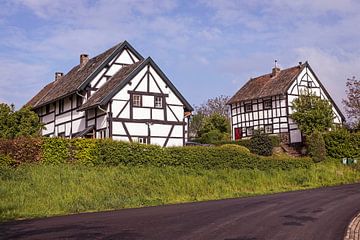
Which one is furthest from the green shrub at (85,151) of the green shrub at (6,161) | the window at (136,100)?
the window at (136,100)

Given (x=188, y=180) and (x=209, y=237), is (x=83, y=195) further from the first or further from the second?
(x=209, y=237)

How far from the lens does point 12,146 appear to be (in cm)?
2370

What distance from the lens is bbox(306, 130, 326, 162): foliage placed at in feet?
122

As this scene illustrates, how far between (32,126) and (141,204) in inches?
632

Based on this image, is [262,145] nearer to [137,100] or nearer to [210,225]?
[137,100]

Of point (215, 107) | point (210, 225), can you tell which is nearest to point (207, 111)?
point (215, 107)

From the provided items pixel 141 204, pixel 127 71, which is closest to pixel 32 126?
pixel 127 71

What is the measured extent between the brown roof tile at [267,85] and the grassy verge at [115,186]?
21.0 m

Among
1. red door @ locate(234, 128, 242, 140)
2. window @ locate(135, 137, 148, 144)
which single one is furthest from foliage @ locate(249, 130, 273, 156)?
red door @ locate(234, 128, 242, 140)

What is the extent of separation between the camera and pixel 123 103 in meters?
34.0

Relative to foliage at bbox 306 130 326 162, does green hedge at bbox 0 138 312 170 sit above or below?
below

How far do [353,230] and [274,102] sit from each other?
132ft

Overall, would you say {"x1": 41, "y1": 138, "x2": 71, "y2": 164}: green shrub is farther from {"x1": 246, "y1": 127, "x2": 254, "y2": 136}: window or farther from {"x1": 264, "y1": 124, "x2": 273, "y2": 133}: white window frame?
{"x1": 246, "y1": 127, "x2": 254, "y2": 136}: window

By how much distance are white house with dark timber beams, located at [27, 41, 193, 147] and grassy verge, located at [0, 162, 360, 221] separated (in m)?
7.95
